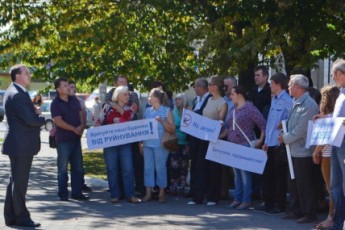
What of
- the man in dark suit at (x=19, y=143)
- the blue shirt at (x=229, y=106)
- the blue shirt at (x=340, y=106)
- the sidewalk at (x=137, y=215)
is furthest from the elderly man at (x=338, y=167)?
the man in dark suit at (x=19, y=143)

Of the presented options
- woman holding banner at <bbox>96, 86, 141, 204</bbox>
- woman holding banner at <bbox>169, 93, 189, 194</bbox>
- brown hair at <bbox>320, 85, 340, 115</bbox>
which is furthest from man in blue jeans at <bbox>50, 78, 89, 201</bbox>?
brown hair at <bbox>320, 85, 340, 115</bbox>

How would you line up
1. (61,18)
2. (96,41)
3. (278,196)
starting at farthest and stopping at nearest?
(61,18) < (96,41) < (278,196)

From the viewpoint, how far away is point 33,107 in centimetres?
1066

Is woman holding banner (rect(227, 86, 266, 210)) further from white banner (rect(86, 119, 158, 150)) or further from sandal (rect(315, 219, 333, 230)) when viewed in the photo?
sandal (rect(315, 219, 333, 230))

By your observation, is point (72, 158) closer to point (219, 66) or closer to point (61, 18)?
point (219, 66)

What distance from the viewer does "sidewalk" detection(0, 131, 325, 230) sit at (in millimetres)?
10906

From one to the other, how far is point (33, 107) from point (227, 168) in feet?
12.7

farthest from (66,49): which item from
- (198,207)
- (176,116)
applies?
(198,207)

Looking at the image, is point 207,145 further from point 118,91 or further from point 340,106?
point 340,106

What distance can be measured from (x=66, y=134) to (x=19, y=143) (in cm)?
255

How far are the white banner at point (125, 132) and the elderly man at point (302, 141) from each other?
8.61ft

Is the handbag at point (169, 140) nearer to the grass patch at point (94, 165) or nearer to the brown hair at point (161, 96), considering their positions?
the brown hair at point (161, 96)

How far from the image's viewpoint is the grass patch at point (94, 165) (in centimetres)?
1720

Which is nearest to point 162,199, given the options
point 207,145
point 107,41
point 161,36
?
point 207,145
